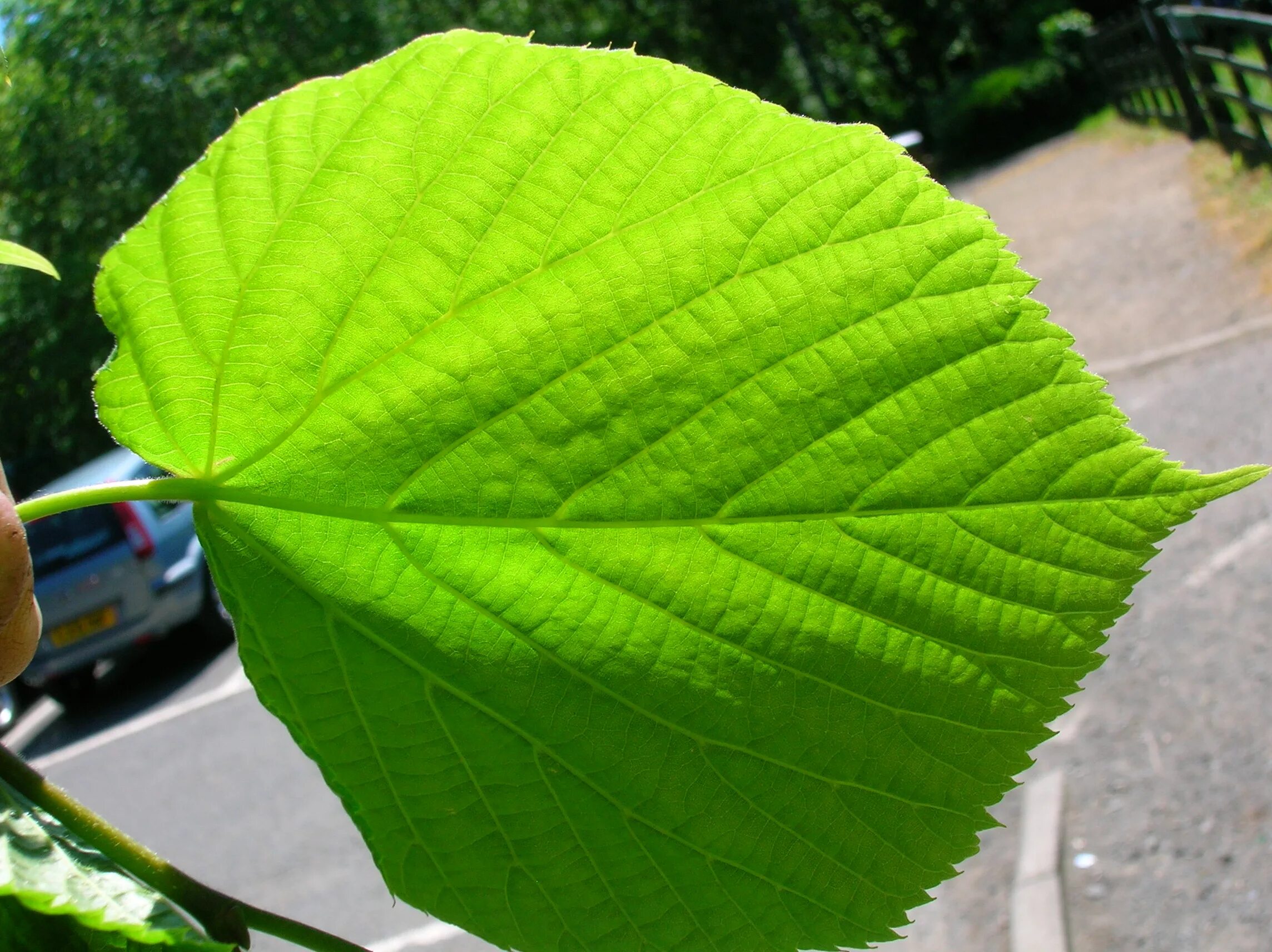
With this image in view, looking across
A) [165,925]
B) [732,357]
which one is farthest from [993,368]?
[165,925]

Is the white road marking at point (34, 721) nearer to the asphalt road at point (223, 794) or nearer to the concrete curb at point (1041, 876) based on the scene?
the asphalt road at point (223, 794)

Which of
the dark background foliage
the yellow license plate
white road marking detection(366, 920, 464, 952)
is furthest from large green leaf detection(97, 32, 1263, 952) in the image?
the yellow license plate

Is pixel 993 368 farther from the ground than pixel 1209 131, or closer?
farther from the ground

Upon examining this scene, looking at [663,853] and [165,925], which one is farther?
[663,853]

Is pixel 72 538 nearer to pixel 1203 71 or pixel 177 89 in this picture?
pixel 177 89

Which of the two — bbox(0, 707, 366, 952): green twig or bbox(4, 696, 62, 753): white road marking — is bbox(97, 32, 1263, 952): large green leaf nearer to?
bbox(0, 707, 366, 952): green twig

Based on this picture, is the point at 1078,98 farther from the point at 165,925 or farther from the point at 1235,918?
the point at 165,925
